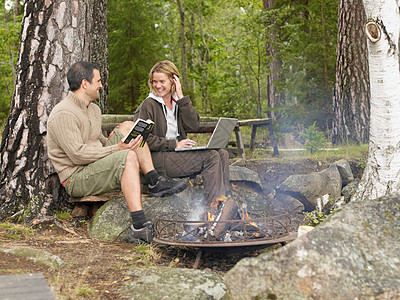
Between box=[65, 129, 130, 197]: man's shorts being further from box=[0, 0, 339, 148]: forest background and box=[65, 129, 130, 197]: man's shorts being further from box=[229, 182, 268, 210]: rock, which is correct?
box=[0, 0, 339, 148]: forest background

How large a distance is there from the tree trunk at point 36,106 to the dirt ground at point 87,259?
404 millimetres

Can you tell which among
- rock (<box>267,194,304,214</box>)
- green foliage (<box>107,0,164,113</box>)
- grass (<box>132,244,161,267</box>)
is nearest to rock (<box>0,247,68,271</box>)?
grass (<box>132,244,161,267</box>)

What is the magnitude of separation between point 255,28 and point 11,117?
8735mm

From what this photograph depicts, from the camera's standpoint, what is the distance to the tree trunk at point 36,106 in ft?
16.3

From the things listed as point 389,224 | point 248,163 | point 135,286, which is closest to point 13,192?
point 135,286

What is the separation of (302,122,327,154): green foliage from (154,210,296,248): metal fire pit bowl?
2218 millimetres

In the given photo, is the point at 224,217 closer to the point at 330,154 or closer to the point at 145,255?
the point at 145,255

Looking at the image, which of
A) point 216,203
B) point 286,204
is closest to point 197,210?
point 216,203

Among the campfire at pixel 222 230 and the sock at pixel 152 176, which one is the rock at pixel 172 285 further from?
the sock at pixel 152 176

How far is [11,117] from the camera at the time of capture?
5.07m

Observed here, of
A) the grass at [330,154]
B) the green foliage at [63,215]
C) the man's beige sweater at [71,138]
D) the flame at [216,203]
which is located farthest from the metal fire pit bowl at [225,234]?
the grass at [330,154]

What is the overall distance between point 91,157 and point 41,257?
1.37 metres

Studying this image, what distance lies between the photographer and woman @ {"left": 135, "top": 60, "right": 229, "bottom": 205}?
4.80m

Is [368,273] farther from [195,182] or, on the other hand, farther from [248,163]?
[248,163]
